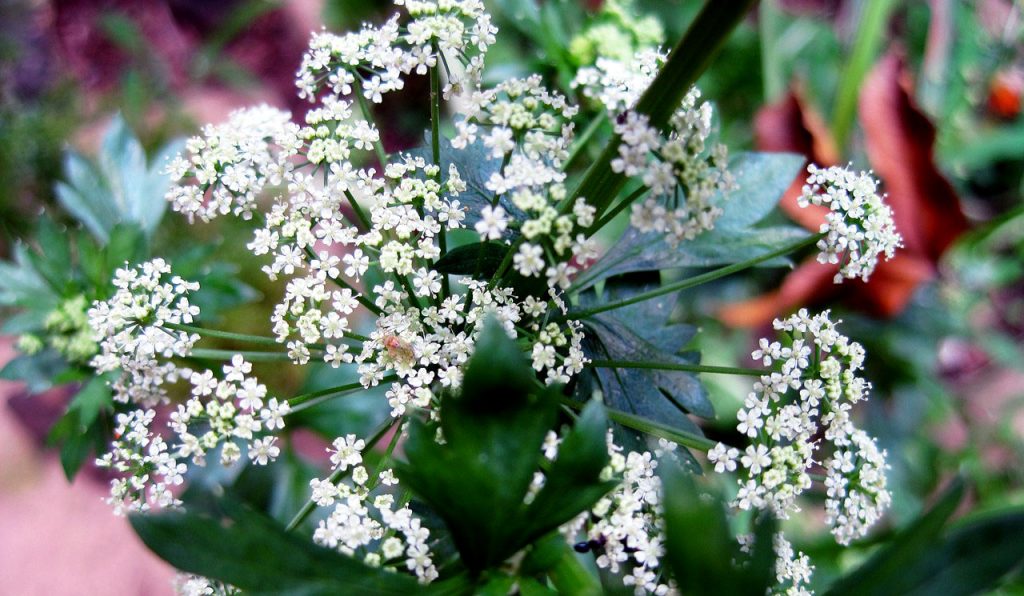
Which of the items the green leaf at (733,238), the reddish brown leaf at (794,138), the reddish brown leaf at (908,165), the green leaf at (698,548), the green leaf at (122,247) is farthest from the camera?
the reddish brown leaf at (908,165)

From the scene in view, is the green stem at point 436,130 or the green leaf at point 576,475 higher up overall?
the green stem at point 436,130

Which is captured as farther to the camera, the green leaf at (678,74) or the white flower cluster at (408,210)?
the white flower cluster at (408,210)

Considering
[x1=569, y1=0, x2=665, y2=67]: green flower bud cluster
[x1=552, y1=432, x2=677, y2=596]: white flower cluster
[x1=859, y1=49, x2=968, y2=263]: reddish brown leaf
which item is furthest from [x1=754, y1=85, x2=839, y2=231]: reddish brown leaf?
[x1=552, y1=432, x2=677, y2=596]: white flower cluster

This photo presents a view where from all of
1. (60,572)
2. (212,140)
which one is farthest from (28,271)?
(60,572)

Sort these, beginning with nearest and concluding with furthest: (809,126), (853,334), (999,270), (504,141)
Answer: (504,141) → (809,126) → (853,334) → (999,270)

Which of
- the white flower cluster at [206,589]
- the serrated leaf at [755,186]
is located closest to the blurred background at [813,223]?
the serrated leaf at [755,186]

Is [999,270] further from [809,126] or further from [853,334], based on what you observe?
[809,126]

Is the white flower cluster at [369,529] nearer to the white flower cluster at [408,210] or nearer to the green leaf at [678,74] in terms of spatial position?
the white flower cluster at [408,210]
